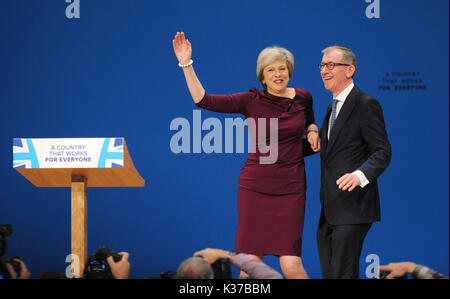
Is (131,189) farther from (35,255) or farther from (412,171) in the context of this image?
(412,171)

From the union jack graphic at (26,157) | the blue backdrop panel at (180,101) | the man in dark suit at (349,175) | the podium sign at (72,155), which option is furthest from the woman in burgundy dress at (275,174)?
the blue backdrop panel at (180,101)

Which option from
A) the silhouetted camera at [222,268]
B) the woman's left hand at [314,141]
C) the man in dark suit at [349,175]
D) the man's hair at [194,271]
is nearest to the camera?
the man's hair at [194,271]

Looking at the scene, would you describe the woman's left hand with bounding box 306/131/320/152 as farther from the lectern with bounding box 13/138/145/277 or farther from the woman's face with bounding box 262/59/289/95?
the lectern with bounding box 13/138/145/277

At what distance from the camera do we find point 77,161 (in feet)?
11.6

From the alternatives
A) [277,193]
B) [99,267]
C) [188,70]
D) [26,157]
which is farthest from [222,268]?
[26,157]

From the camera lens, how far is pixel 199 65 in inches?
207

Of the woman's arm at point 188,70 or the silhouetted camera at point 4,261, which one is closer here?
the silhouetted camera at point 4,261

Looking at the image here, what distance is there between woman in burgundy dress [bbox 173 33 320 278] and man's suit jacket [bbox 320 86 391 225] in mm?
240

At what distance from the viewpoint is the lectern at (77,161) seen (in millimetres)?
3508

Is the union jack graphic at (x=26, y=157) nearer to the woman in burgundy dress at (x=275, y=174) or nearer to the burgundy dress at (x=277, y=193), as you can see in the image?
the woman in burgundy dress at (x=275, y=174)

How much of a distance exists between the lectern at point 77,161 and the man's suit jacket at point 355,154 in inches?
49.6

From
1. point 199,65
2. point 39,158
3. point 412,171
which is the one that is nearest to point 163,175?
point 199,65

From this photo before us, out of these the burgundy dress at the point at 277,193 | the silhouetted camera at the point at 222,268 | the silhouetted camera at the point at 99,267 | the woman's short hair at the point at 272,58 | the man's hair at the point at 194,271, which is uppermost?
the woman's short hair at the point at 272,58
